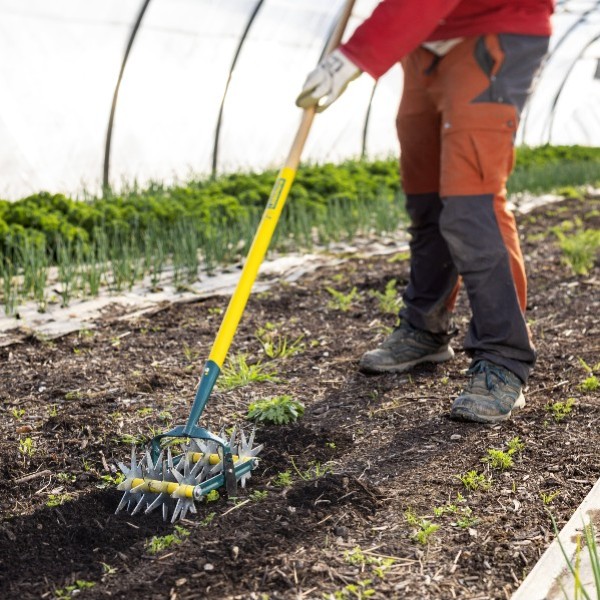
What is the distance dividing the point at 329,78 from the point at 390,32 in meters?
0.21

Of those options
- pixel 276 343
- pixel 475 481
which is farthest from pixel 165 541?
pixel 276 343

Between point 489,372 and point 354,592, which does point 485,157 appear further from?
point 354,592

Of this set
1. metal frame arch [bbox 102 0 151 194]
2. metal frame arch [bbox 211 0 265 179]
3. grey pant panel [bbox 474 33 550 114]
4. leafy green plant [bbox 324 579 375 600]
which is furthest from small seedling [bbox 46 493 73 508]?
metal frame arch [bbox 211 0 265 179]

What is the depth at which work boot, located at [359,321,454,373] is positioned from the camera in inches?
116

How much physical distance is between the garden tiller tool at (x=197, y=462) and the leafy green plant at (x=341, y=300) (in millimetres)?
1611

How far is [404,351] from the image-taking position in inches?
116

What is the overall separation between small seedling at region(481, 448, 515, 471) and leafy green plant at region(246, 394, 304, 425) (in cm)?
58

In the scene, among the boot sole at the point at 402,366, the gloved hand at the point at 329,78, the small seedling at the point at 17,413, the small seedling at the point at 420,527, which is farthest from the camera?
the boot sole at the point at 402,366

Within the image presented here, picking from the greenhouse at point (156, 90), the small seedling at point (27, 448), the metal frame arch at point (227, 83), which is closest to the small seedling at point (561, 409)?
the small seedling at point (27, 448)

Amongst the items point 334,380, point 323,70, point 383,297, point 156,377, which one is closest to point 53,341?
point 156,377

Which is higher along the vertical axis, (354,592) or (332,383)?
(332,383)

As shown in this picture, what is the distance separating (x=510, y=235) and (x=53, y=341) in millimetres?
1788

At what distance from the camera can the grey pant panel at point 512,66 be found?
2443 millimetres

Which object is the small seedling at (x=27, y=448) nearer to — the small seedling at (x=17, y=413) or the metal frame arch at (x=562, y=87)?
the small seedling at (x=17, y=413)
